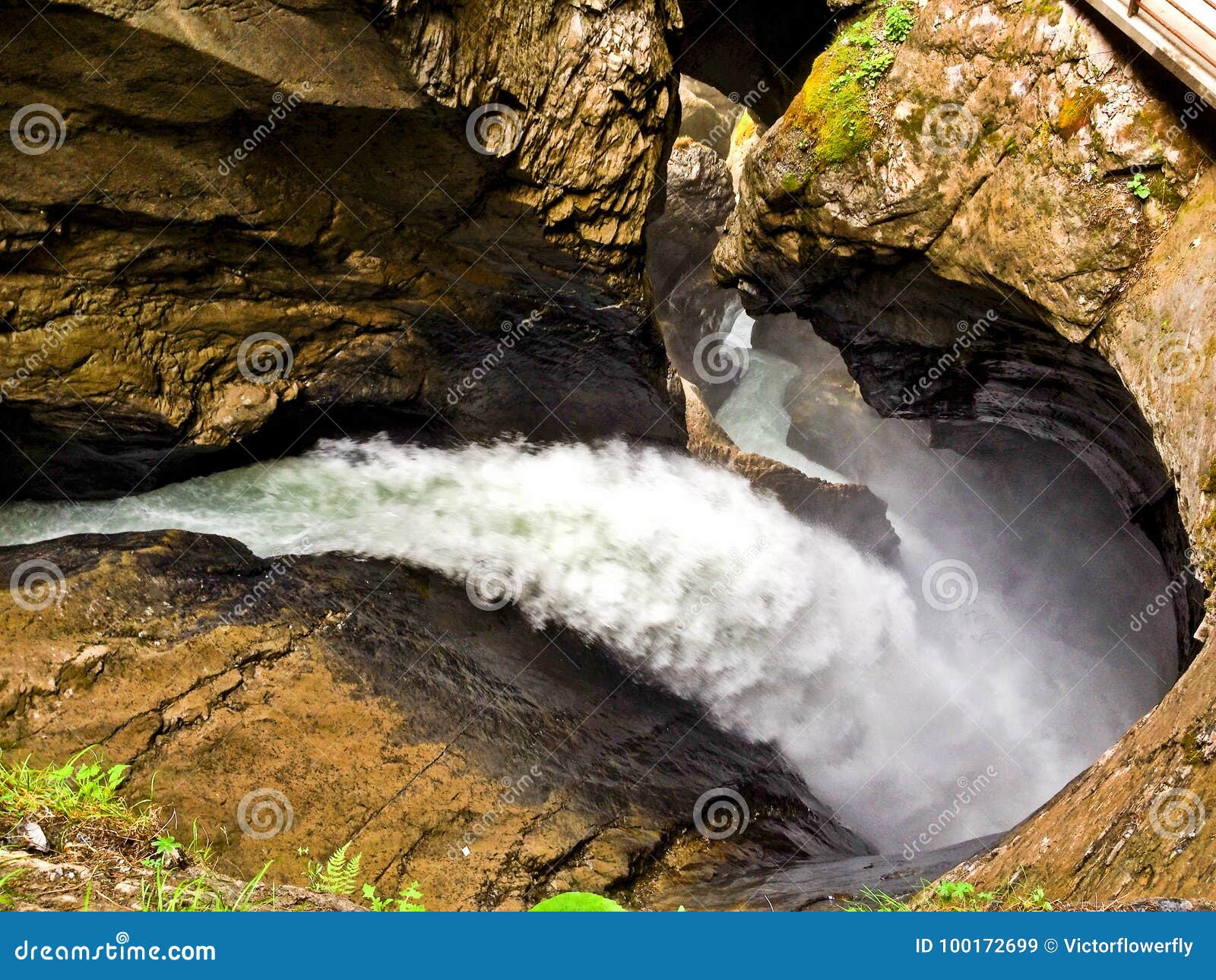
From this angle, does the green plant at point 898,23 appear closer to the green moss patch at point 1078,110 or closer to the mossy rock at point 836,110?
the mossy rock at point 836,110

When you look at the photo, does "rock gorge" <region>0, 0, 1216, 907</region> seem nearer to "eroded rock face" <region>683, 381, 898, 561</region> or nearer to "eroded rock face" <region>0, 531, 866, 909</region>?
"eroded rock face" <region>0, 531, 866, 909</region>

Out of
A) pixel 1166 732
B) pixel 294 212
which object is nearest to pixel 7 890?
pixel 1166 732

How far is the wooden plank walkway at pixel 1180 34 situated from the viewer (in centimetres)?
488

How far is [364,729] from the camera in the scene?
566 centimetres

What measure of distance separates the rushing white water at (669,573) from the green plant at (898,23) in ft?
16.7

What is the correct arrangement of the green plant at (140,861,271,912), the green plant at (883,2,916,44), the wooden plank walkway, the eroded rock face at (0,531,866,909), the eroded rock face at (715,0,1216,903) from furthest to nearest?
the green plant at (883,2,916,44)
the eroded rock face at (0,531,866,909)
the wooden plank walkway
the eroded rock face at (715,0,1216,903)
the green plant at (140,861,271,912)

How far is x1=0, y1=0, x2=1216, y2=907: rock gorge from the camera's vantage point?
205 inches

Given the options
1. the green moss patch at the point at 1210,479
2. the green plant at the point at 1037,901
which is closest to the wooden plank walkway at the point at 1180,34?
the green moss patch at the point at 1210,479

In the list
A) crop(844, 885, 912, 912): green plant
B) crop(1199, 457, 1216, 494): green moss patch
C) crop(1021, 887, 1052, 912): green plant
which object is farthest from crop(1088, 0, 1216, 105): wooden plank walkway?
crop(844, 885, 912, 912): green plant

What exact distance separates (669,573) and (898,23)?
5.63m

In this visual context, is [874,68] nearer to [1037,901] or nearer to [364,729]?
[1037,901]

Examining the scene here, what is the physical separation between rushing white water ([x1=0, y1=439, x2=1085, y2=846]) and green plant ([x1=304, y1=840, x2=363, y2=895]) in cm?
270

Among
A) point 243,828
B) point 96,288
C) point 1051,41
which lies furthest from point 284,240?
point 1051,41

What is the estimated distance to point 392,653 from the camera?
6.20 m
